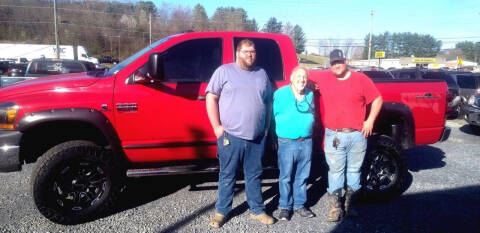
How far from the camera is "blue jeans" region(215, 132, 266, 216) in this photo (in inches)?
124

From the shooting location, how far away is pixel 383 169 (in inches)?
160

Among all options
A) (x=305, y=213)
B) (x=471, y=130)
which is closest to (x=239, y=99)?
(x=305, y=213)

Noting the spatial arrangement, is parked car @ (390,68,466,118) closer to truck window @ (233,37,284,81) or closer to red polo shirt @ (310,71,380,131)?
red polo shirt @ (310,71,380,131)

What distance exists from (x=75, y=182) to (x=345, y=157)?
2765mm

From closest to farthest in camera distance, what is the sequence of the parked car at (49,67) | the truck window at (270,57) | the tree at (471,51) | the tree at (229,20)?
1. the truck window at (270,57)
2. the parked car at (49,67)
3. the tree at (229,20)
4. the tree at (471,51)

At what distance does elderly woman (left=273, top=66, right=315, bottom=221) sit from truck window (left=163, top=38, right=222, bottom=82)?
0.83 meters

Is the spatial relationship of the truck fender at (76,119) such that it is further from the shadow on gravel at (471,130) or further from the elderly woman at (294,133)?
the shadow on gravel at (471,130)

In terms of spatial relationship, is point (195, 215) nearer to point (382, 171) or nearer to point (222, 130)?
point (222, 130)

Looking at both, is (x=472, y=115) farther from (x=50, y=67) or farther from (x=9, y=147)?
(x=50, y=67)

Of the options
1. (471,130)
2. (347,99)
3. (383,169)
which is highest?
(347,99)

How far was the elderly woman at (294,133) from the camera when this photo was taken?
10.7 feet

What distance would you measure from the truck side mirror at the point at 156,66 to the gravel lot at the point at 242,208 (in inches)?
59.2

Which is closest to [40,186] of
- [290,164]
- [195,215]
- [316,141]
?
[195,215]

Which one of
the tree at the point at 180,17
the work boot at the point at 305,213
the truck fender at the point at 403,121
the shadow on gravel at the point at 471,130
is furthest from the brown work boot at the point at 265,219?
the tree at the point at 180,17
